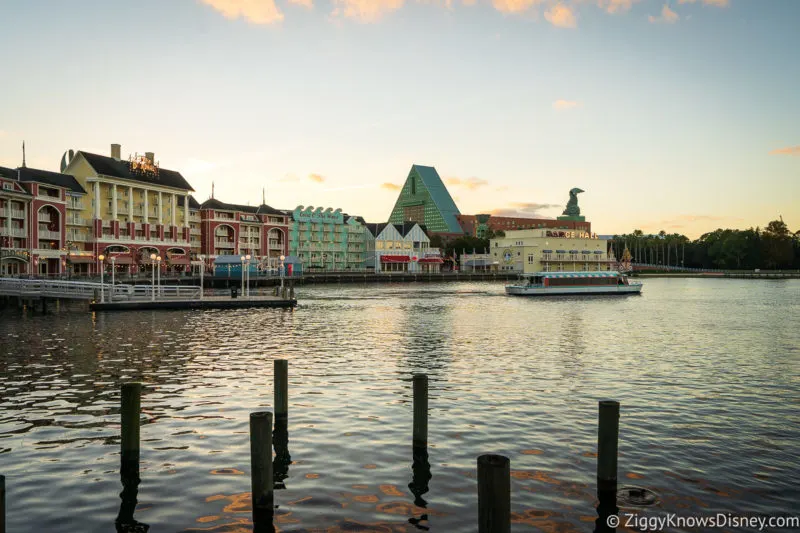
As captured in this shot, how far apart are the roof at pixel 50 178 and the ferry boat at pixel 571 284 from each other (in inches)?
3108

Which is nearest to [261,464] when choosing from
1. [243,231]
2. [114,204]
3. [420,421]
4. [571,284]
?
[420,421]

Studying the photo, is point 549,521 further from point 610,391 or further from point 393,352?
point 393,352

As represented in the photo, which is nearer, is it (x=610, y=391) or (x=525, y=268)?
(x=610, y=391)

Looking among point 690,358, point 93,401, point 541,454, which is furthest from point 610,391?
point 93,401

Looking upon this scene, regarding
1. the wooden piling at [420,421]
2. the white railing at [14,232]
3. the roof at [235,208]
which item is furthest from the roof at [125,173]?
the wooden piling at [420,421]

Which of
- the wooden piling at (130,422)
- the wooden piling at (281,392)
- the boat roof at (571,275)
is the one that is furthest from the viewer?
the boat roof at (571,275)

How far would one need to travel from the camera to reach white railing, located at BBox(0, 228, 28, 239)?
9150 cm

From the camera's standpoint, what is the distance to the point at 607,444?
11.8 meters

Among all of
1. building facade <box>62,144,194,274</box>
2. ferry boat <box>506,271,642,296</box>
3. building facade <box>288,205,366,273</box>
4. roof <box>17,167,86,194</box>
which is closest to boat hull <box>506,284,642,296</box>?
ferry boat <box>506,271,642,296</box>

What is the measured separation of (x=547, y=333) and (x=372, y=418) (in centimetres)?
2773

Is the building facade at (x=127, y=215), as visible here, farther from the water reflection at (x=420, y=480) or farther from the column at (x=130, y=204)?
the water reflection at (x=420, y=480)

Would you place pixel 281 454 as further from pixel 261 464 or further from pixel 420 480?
pixel 261 464

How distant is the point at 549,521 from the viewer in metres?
11.3

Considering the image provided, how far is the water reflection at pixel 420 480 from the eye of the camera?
445 inches
